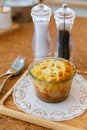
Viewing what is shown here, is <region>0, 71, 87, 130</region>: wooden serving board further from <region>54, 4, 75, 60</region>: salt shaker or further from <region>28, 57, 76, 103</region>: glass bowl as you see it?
<region>54, 4, 75, 60</region>: salt shaker

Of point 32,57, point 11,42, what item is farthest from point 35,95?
point 11,42

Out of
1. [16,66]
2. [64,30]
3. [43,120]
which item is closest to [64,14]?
[64,30]

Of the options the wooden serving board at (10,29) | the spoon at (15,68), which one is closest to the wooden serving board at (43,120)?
the spoon at (15,68)

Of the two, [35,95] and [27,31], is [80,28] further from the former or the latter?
[35,95]

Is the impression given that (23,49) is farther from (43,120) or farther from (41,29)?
(43,120)

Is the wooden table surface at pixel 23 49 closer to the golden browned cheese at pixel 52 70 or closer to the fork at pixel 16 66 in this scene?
the fork at pixel 16 66

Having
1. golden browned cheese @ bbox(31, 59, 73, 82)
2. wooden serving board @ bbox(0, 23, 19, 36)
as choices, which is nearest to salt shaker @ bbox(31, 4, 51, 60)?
golden browned cheese @ bbox(31, 59, 73, 82)

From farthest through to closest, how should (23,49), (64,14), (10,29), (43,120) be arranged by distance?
(10,29)
(23,49)
(64,14)
(43,120)
